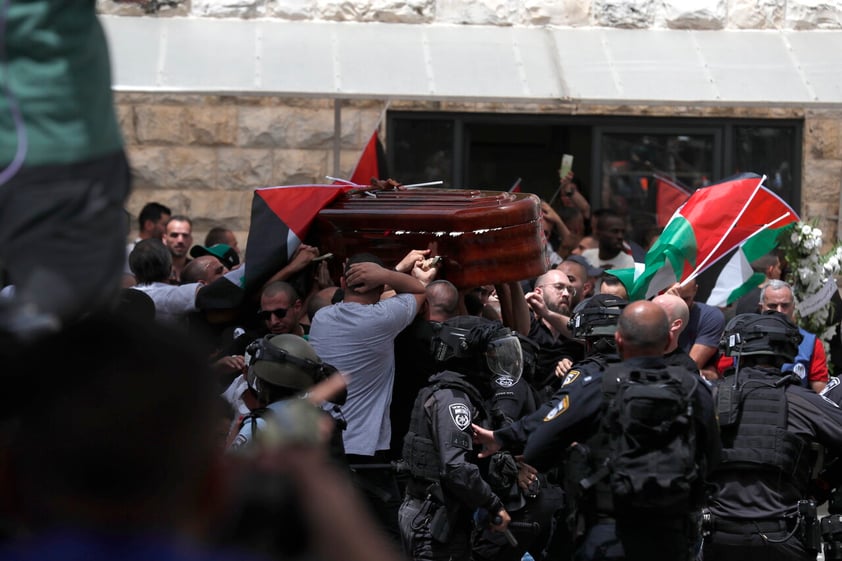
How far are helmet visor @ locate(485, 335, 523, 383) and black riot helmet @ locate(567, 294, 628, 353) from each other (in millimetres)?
277

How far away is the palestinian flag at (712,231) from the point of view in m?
7.67

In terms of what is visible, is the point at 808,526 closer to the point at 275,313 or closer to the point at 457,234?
the point at 457,234

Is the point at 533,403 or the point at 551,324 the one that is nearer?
the point at 533,403

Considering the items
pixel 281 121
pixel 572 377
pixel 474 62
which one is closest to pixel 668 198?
pixel 474 62

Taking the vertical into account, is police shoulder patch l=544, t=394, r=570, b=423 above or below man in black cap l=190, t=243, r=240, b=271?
above

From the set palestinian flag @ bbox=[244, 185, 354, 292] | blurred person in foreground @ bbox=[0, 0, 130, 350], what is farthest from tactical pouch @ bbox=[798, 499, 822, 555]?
blurred person in foreground @ bbox=[0, 0, 130, 350]

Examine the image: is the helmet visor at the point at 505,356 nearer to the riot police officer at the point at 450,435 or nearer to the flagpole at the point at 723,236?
the riot police officer at the point at 450,435

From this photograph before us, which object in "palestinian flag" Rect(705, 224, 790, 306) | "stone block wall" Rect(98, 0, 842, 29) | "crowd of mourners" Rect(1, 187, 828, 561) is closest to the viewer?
"crowd of mourners" Rect(1, 187, 828, 561)

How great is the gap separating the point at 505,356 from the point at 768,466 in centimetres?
125

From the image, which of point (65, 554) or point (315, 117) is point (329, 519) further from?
point (315, 117)

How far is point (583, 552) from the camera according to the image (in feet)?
17.4

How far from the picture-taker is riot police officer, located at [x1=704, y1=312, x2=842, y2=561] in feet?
19.0

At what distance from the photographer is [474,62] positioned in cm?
937

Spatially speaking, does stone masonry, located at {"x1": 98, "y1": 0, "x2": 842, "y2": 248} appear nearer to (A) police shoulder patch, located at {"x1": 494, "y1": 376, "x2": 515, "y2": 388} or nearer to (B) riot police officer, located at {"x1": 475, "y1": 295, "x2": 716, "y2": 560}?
(A) police shoulder patch, located at {"x1": 494, "y1": 376, "x2": 515, "y2": 388}
